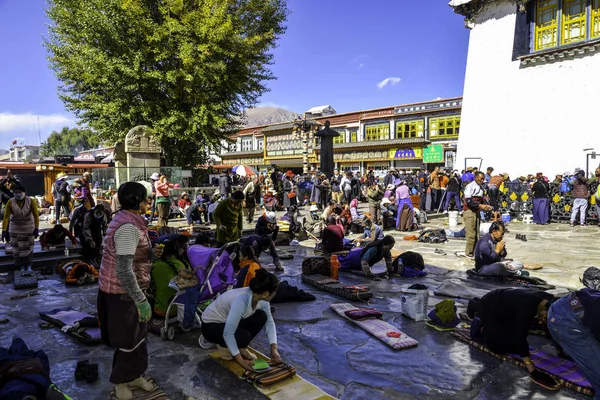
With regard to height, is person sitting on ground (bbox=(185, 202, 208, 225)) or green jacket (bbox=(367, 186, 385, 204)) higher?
green jacket (bbox=(367, 186, 385, 204))

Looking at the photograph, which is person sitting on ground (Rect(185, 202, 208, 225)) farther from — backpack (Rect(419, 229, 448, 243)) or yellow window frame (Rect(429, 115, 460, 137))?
yellow window frame (Rect(429, 115, 460, 137))

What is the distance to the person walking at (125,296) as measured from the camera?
9.82 ft

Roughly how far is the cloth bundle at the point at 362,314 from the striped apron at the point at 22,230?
6039 millimetres

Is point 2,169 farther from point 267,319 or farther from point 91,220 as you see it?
point 267,319

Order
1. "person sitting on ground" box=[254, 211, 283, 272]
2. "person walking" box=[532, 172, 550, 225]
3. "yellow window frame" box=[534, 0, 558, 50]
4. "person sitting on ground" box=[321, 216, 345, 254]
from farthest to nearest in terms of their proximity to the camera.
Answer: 1. "yellow window frame" box=[534, 0, 558, 50]
2. "person walking" box=[532, 172, 550, 225]
3. "person sitting on ground" box=[321, 216, 345, 254]
4. "person sitting on ground" box=[254, 211, 283, 272]

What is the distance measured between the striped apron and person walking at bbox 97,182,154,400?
529cm

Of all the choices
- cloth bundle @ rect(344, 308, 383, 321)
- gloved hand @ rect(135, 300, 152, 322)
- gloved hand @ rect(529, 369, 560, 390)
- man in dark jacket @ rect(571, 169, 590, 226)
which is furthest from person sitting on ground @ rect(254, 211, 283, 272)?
man in dark jacket @ rect(571, 169, 590, 226)

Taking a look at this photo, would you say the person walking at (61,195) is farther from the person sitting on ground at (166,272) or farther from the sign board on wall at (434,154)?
the sign board on wall at (434,154)

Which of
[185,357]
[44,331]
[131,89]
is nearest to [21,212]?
[44,331]

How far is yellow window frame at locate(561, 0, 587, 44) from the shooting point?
648 inches

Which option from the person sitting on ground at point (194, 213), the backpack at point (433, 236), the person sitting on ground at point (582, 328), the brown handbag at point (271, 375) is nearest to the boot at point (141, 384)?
the brown handbag at point (271, 375)

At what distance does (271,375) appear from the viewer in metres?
3.54

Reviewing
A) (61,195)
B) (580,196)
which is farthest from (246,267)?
(580,196)

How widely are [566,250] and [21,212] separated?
37.9ft
